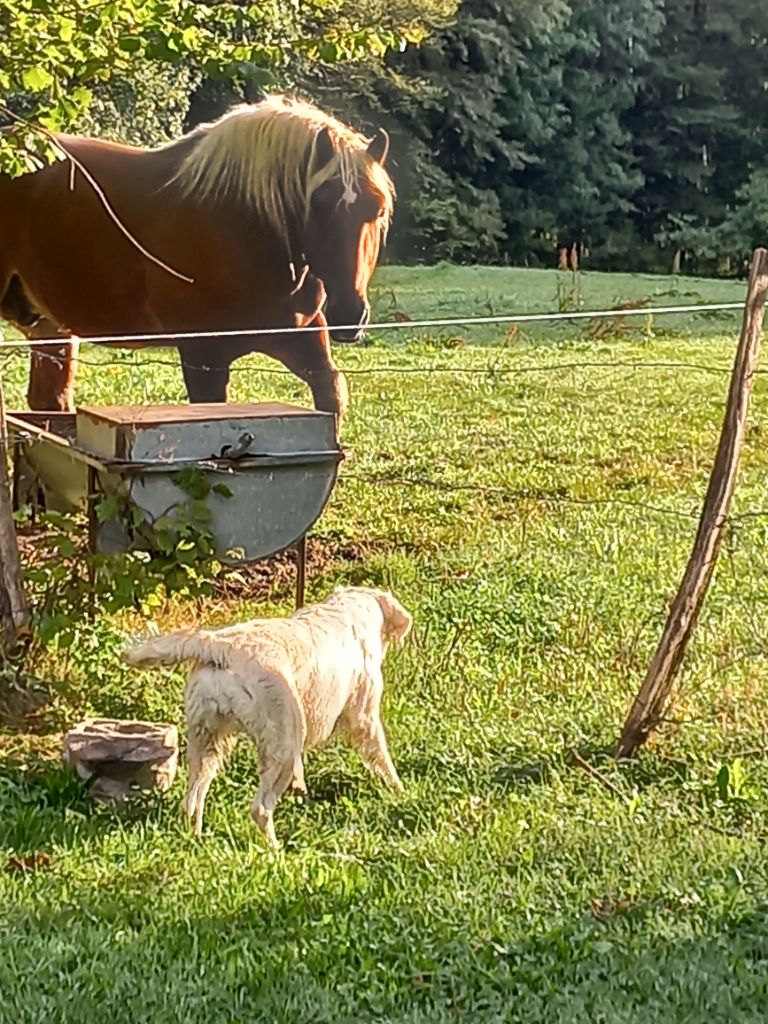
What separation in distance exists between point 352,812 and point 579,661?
4.79 feet

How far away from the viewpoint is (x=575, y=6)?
2830cm

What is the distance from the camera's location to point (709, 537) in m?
3.97

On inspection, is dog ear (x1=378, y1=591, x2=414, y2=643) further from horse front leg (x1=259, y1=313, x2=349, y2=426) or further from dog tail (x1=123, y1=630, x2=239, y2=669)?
horse front leg (x1=259, y1=313, x2=349, y2=426)

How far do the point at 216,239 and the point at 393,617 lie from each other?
3276 mm

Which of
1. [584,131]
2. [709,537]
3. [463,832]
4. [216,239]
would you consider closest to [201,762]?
[463,832]

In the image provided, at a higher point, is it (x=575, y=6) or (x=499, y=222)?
(x=575, y=6)

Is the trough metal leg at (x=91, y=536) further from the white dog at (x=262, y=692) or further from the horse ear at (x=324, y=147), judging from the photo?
the horse ear at (x=324, y=147)

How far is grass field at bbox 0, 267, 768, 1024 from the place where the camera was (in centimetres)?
282

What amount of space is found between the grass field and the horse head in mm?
1097

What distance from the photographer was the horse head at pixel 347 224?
20.9 ft

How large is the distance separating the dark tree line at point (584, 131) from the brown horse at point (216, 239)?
664 inches

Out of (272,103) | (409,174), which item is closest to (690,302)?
(409,174)

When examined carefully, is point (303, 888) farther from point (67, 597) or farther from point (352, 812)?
point (67, 597)

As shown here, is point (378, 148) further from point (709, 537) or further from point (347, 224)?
point (709, 537)
